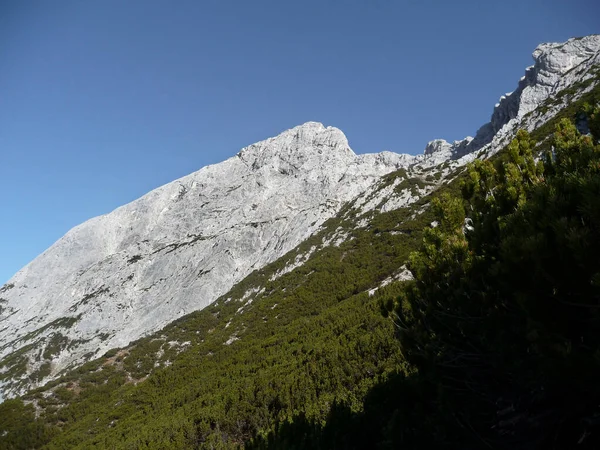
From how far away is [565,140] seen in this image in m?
5.71

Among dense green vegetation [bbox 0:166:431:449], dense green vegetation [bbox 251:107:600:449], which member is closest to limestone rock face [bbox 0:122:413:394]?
dense green vegetation [bbox 0:166:431:449]

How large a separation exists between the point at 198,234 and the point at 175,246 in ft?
22.8

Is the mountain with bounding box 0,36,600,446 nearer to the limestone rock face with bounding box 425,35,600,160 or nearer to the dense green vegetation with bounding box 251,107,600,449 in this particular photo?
the limestone rock face with bounding box 425,35,600,160

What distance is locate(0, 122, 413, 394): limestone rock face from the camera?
75.4 meters

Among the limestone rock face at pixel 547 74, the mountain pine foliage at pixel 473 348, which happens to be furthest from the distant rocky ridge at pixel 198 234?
the mountain pine foliage at pixel 473 348

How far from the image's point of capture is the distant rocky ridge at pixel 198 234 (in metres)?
72.6

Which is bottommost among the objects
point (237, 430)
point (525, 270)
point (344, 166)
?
point (237, 430)

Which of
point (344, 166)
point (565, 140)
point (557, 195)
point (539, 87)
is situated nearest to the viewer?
point (557, 195)

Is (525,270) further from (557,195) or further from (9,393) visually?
(9,393)

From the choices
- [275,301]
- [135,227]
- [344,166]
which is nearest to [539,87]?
[344,166]

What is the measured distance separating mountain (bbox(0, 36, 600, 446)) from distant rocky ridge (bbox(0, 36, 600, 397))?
0.43 meters

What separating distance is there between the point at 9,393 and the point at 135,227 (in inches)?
2411

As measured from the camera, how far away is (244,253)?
83.9 meters

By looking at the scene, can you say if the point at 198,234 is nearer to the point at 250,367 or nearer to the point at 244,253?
the point at 244,253
